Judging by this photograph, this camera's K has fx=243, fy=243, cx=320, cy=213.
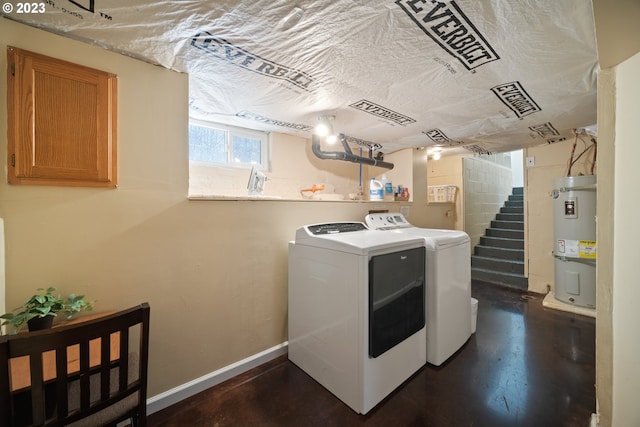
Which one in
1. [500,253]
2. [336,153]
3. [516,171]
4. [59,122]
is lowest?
[500,253]

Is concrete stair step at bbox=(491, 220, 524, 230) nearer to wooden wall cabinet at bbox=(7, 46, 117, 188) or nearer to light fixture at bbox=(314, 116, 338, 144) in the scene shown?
light fixture at bbox=(314, 116, 338, 144)

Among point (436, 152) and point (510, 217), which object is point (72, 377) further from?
point (510, 217)

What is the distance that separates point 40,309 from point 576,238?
442 cm

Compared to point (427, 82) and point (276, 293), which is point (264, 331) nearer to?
point (276, 293)

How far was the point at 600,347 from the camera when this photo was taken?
107 centimetres

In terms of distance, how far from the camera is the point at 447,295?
6.20ft

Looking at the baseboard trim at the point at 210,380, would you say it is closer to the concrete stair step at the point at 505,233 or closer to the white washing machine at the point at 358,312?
the white washing machine at the point at 358,312

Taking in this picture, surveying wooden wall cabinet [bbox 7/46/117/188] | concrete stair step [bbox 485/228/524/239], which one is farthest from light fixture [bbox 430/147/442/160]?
wooden wall cabinet [bbox 7/46/117/188]

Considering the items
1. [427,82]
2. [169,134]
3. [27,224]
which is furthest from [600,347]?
[27,224]

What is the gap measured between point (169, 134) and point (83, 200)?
581 millimetres

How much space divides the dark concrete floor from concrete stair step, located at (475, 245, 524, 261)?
2.03 m

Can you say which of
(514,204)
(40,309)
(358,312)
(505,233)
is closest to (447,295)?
(358,312)

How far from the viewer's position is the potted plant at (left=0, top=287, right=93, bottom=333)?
985 mm

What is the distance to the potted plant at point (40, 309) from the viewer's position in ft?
3.23
